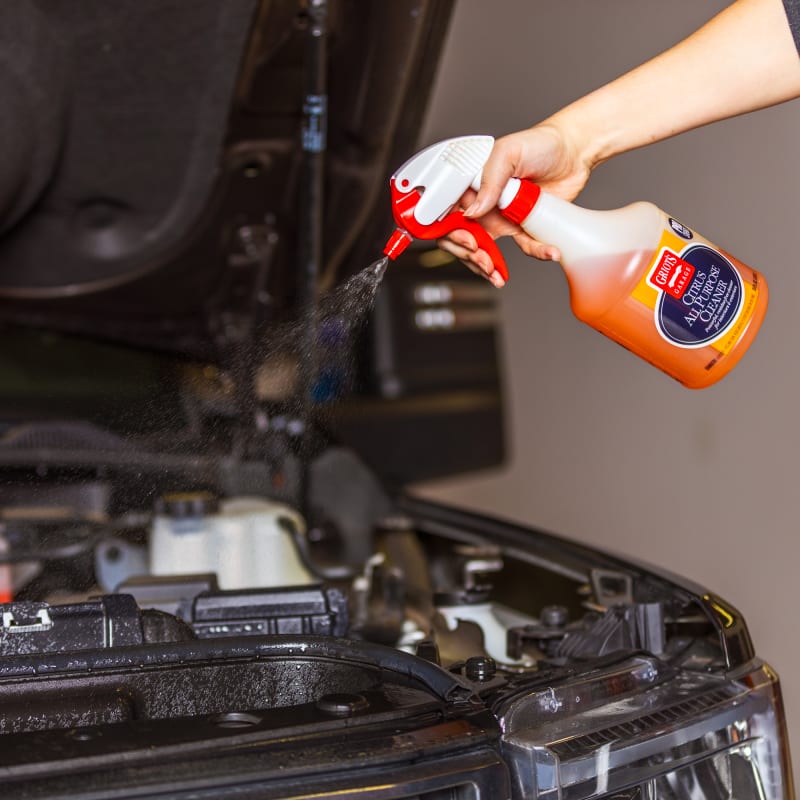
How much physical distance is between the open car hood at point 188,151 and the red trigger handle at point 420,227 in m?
0.55

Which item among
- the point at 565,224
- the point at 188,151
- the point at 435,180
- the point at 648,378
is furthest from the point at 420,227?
the point at 648,378

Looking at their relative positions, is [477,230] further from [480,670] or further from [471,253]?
[480,670]

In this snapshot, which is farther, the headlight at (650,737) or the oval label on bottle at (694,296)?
the oval label on bottle at (694,296)

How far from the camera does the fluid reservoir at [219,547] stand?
1.65 m

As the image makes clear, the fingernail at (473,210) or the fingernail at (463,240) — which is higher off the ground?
the fingernail at (473,210)

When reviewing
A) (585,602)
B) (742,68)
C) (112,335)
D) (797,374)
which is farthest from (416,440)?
(742,68)

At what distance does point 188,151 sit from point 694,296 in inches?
36.9

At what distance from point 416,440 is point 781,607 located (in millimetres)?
1257

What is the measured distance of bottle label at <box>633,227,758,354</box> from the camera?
1069mm

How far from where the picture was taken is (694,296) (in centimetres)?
108

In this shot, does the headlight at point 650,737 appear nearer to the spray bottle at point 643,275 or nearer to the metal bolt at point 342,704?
the metal bolt at point 342,704

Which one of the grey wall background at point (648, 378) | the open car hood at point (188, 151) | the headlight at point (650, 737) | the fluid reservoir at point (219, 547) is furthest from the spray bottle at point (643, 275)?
the grey wall background at point (648, 378)

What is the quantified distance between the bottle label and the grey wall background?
5.79 ft

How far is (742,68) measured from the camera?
1.13 meters
